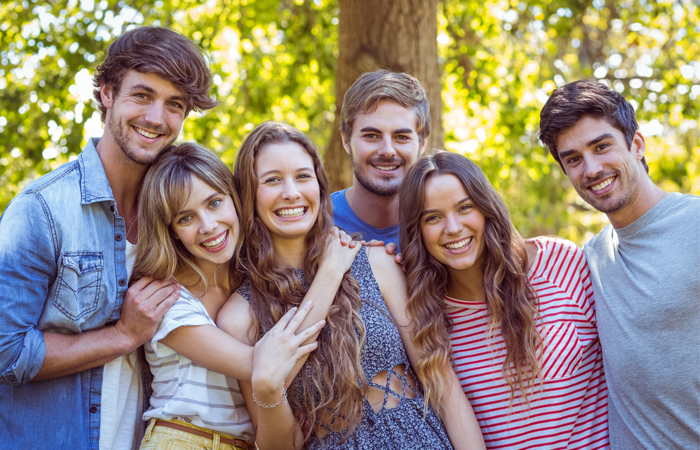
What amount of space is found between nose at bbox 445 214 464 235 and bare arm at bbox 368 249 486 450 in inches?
15.3

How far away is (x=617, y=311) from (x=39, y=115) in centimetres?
667

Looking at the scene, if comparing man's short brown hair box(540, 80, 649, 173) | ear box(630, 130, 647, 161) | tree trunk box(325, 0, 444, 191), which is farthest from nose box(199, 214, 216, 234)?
tree trunk box(325, 0, 444, 191)

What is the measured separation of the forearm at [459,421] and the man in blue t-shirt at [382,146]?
119cm

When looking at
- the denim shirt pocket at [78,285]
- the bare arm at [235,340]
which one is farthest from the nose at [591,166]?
the denim shirt pocket at [78,285]

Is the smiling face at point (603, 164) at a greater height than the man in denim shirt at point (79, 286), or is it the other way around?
the smiling face at point (603, 164)

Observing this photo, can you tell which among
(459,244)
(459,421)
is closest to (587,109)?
(459,244)

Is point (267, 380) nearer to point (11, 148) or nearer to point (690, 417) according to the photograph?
point (690, 417)

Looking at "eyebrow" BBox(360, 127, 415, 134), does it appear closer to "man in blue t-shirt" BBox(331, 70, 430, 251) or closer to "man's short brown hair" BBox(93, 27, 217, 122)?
"man in blue t-shirt" BBox(331, 70, 430, 251)

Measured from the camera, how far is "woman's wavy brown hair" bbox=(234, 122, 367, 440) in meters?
2.70

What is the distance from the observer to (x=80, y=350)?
2656 mm

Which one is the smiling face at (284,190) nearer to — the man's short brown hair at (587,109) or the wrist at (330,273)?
the wrist at (330,273)

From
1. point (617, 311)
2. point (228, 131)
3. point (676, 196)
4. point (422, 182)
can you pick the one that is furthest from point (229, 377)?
point (228, 131)

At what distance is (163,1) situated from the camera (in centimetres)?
704

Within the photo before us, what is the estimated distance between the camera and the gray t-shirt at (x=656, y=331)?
263 cm
